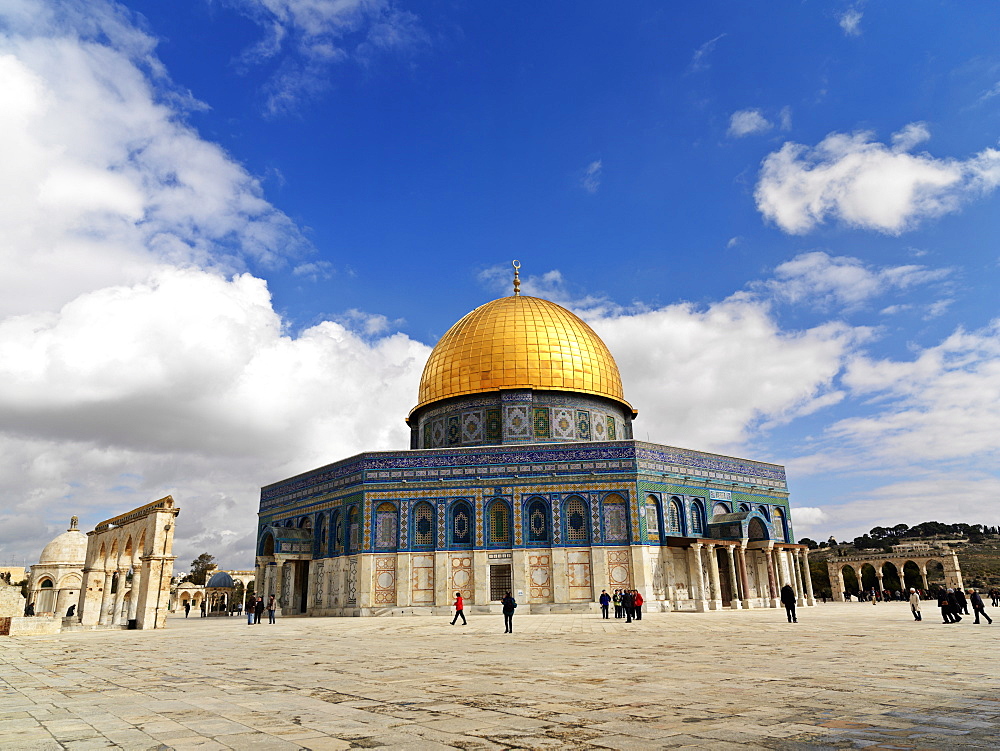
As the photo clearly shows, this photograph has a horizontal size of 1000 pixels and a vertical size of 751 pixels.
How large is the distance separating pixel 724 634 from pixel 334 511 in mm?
21766

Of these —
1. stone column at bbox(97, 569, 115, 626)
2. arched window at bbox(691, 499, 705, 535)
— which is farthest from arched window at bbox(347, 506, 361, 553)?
arched window at bbox(691, 499, 705, 535)

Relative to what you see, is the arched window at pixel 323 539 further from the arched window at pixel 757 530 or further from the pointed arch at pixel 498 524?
the arched window at pixel 757 530

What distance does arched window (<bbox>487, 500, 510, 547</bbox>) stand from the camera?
101ft

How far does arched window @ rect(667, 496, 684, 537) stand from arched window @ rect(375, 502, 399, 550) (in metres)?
11.7

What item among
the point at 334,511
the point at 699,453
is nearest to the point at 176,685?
the point at 334,511

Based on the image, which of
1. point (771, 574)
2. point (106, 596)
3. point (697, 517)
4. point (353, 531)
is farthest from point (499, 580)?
point (106, 596)

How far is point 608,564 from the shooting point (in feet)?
97.7

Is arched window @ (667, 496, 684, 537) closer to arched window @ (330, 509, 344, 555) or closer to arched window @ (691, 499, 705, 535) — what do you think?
arched window @ (691, 499, 705, 535)

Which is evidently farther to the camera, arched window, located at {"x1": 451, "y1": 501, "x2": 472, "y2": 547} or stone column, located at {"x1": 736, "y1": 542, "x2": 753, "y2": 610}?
stone column, located at {"x1": 736, "y1": 542, "x2": 753, "y2": 610}

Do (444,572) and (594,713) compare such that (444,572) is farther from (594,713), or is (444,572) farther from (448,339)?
(594,713)

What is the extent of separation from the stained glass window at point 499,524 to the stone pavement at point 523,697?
17.9 m

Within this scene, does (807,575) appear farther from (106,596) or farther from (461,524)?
(106,596)

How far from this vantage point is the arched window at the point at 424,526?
1215 inches

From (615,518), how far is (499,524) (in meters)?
4.88
